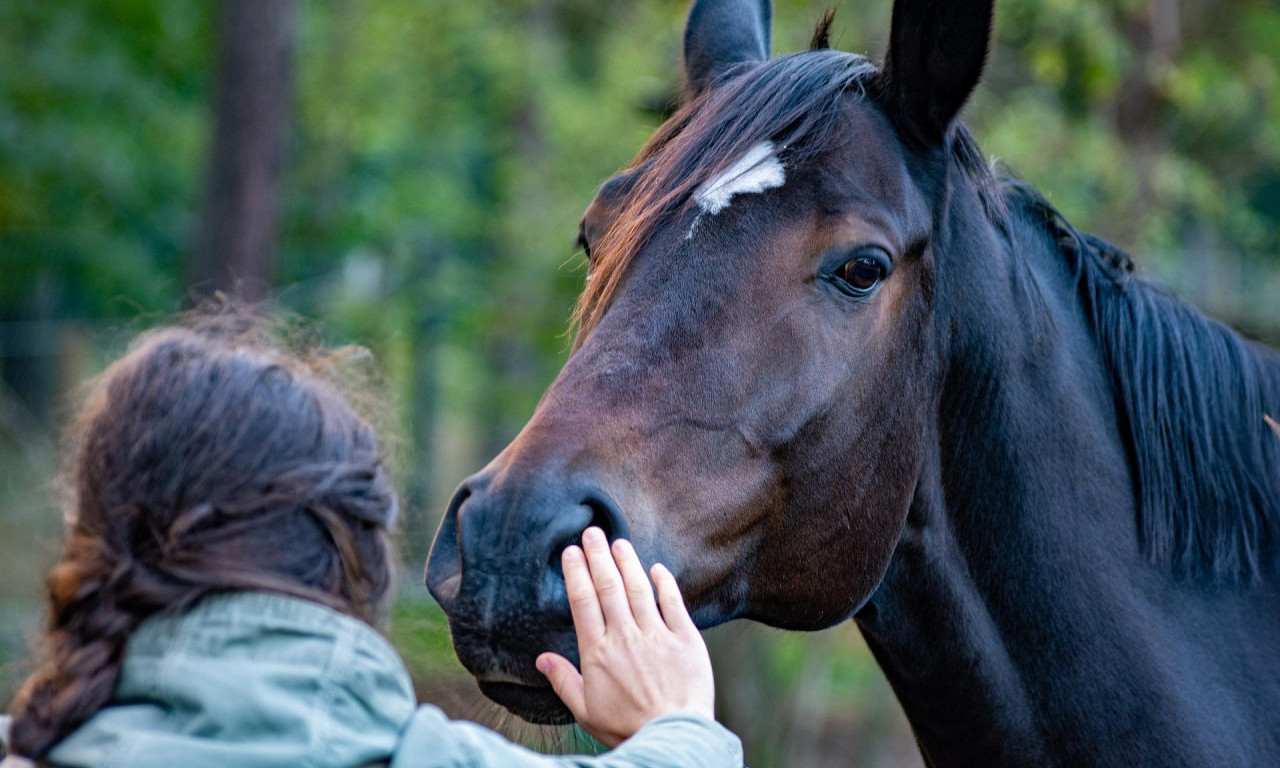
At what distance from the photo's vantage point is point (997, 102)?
916cm

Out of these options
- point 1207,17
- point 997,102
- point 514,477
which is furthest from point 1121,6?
point 514,477

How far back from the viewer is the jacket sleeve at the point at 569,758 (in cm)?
160

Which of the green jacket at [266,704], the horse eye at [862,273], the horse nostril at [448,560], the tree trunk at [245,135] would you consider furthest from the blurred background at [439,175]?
the green jacket at [266,704]

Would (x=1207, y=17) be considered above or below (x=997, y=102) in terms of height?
above

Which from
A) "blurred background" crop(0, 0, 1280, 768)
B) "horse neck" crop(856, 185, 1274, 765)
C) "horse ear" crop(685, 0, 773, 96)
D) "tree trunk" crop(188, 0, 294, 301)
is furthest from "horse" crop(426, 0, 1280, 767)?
"tree trunk" crop(188, 0, 294, 301)

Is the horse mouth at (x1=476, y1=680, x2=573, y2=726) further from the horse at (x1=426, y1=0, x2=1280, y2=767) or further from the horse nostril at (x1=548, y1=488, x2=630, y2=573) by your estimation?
the horse nostril at (x1=548, y1=488, x2=630, y2=573)

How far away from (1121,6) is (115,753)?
8060 mm

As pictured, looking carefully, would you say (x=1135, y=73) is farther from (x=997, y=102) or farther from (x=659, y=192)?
(x=659, y=192)

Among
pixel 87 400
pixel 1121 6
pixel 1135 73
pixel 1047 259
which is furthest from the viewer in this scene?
pixel 1135 73

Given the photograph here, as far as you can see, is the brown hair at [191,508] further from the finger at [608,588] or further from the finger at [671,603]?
the finger at [671,603]

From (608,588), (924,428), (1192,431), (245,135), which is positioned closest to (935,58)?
(924,428)

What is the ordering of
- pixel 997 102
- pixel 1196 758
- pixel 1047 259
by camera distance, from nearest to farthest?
pixel 1196 758
pixel 1047 259
pixel 997 102

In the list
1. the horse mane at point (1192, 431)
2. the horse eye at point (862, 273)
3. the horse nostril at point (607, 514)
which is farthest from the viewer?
the horse mane at point (1192, 431)

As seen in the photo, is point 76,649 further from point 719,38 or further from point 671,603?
point 719,38
